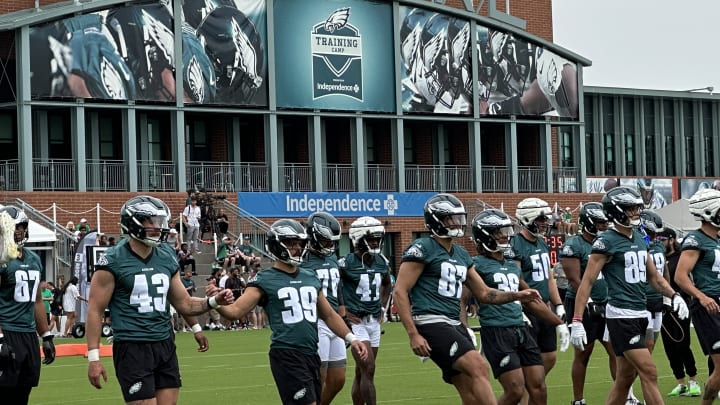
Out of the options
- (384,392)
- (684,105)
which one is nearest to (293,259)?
(384,392)

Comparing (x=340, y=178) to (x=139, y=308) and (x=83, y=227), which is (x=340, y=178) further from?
(x=139, y=308)

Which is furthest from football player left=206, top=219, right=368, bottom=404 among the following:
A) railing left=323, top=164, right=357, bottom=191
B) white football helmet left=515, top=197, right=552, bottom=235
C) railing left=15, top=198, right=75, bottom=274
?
railing left=323, top=164, right=357, bottom=191

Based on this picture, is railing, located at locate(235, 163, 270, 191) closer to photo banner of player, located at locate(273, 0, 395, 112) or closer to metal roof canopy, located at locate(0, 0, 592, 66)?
photo banner of player, located at locate(273, 0, 395, 112)

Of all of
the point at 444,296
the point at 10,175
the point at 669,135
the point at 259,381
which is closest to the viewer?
the point at 444,296

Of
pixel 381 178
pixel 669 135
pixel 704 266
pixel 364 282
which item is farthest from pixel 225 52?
pixel 704 266

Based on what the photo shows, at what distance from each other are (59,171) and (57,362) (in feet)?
51.3

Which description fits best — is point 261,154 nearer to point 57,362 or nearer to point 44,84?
point 44,84

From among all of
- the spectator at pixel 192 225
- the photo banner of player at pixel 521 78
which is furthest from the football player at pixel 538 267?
the photo banner of player at pixel 521 78

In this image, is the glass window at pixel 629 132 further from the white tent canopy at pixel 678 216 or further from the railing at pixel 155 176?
the railing at pixel 155 176

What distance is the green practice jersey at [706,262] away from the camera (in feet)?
44.5

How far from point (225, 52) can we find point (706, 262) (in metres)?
30.9

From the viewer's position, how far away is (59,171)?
4019cm

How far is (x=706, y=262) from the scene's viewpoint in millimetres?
13656

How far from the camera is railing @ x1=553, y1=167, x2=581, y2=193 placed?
52.2 meters
